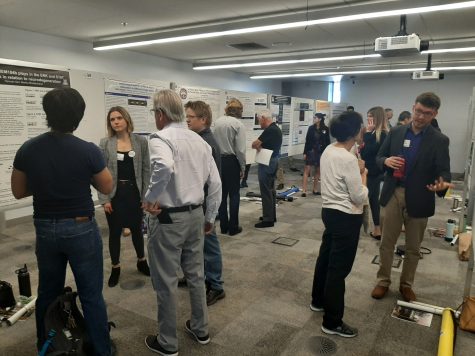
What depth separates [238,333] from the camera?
7.52ft

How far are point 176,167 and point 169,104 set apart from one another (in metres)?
0.34

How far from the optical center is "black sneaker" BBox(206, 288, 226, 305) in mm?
2650

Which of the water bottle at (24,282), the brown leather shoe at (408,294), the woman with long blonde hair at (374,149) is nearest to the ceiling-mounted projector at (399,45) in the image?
the woman with long blonde hair at (374,149)

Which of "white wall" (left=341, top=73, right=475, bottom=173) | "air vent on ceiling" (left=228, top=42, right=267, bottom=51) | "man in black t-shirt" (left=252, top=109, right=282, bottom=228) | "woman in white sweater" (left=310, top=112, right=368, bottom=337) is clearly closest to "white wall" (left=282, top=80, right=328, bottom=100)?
"white wall" (left=341, top=73, right=475, bottom=173)

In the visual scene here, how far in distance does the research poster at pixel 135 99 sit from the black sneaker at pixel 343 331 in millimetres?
3113

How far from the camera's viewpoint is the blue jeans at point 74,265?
1.63 m

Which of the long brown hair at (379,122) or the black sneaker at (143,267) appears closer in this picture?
the black sneaker at (143,267)

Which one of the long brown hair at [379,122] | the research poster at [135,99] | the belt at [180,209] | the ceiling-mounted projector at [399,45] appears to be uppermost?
the ceiling-mounted projector at [399,45]

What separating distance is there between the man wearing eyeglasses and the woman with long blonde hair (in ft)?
3.47

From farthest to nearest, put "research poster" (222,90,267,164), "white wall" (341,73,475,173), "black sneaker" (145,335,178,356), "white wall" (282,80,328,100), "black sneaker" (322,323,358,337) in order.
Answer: "white wall" (282,80,328,100), "white wall" (341,73,475,173), "research poster" (222,90,267,164), "black sneaker" (322,323,358,337), "black sneaker" (145,335,178,356)

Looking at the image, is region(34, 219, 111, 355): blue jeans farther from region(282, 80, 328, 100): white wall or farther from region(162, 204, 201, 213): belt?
region(282, 80, 328, 100): white wall

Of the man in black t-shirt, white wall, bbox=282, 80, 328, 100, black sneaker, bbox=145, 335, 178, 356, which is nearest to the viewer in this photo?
black sneaker, bbox=145, 335, 178, 356

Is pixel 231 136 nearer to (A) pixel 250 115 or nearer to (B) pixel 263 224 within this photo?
(B) pixel 263 224

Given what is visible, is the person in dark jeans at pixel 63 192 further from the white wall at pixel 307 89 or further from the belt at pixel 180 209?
the white wall at pixel 307 89
